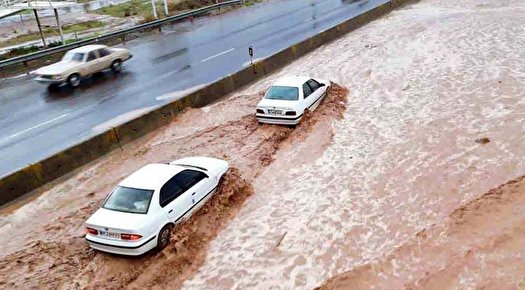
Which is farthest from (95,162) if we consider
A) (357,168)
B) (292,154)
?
(357,168)

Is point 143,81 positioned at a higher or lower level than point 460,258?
higher

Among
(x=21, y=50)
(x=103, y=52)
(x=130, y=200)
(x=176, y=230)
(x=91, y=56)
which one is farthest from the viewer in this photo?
(x=21, y=50)

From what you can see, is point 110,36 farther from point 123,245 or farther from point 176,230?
point 123,245

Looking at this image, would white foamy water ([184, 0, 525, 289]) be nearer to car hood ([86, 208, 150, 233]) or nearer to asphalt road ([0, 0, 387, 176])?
car hood ([86, 208, 150, 233])

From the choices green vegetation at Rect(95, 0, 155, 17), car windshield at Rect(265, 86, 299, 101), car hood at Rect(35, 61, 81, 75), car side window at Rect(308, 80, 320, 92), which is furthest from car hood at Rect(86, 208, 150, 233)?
green vegetation at Rect(95, 0, 155, 17)

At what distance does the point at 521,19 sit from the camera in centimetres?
2961

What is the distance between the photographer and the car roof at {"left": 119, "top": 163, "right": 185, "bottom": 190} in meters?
10.5

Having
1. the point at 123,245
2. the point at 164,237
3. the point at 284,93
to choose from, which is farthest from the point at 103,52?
the point at 123,245

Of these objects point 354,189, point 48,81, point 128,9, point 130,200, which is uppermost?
point 128,9

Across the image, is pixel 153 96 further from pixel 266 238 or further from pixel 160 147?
pixel 266 238

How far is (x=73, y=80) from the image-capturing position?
21.4m

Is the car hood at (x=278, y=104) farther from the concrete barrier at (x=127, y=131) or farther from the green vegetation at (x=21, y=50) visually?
the green vegetation at (x=21, y=50)

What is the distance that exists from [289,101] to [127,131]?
527cm

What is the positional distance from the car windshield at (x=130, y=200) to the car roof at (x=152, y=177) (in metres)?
0.13
